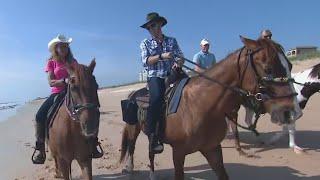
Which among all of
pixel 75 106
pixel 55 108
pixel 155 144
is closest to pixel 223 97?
pixel 155 144

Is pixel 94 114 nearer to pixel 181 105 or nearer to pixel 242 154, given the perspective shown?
pixel 181 105

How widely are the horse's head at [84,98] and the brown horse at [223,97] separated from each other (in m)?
1.25

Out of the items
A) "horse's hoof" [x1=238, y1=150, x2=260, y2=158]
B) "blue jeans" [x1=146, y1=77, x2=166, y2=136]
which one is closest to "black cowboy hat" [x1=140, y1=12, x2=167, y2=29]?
"blue jeans" [x1=146, y1=77, x2=166, y2=136]

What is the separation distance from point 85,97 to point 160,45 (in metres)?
1.79

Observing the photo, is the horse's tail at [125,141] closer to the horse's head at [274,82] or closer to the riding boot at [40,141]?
the riding boot at [40,141]

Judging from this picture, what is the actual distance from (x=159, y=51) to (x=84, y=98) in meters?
1.74

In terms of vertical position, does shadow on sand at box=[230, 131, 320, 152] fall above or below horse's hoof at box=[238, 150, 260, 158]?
above

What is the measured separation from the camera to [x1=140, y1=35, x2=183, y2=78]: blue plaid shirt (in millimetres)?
7098

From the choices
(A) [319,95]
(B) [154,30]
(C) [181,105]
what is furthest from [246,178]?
(A) [319,95]

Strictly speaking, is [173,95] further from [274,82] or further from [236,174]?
[236,174]

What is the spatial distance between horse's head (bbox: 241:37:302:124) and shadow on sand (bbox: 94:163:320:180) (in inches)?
119

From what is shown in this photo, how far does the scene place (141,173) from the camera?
877 cm

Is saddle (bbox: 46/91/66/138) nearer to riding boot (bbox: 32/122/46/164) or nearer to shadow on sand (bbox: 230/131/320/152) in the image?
riding boot (bbox: 32/122/46/164)

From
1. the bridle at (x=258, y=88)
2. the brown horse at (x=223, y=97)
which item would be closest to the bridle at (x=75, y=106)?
the brown horse at (x=223, y=97)
